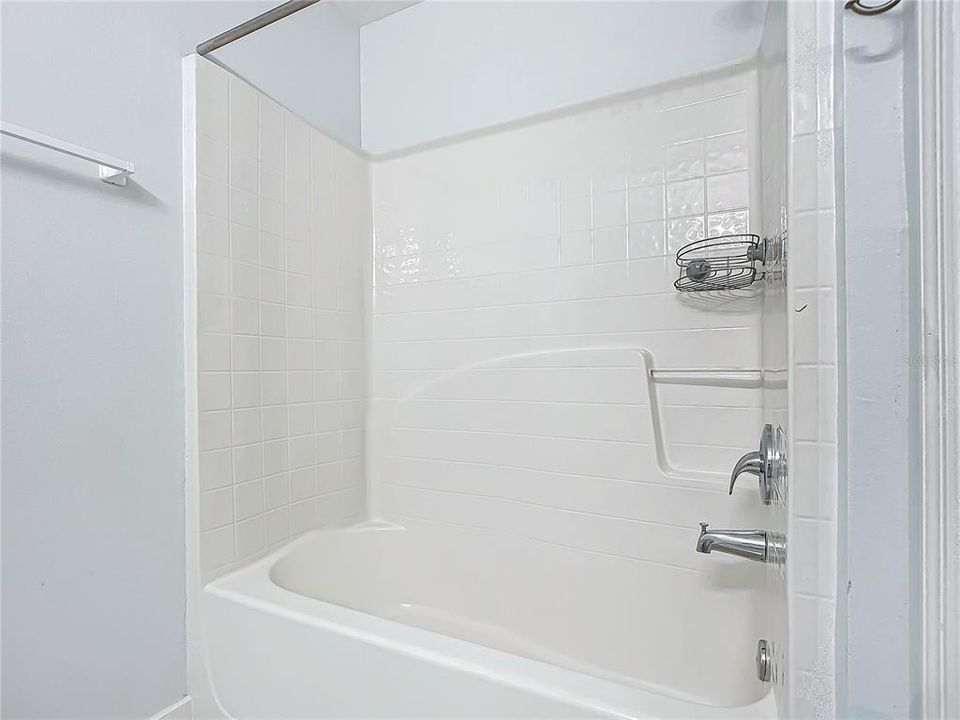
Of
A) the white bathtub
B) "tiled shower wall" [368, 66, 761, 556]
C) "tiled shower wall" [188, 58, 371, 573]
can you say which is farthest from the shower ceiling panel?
the white bathtub

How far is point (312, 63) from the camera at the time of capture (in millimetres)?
2162

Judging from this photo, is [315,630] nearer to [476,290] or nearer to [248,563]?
[248,563]

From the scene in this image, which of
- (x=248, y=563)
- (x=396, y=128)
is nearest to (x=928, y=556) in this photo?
(x=248, y=563)

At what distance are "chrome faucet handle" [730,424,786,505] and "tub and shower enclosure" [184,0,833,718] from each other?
6 cm

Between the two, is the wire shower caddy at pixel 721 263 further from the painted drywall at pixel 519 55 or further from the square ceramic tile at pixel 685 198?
the painted drywall at pixel 519 55

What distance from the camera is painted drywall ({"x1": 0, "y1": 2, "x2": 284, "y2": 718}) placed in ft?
4.14

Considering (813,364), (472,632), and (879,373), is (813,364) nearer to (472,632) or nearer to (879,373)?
(879,373)

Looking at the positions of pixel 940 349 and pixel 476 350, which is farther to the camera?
pixel 476 350

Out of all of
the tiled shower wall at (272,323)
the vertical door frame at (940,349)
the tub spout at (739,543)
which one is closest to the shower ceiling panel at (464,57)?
the tiled shower wall at (272,323)

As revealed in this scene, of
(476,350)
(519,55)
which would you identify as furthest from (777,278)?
(519,55)

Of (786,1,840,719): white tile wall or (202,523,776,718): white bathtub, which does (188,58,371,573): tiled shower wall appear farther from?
(786,1,840,719): white tile wall

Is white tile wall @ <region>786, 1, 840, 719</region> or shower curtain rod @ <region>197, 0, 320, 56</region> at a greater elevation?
shower curtain rod @ <region>197, 0, 320, 56</region>

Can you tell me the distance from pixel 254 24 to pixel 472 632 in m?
1.87

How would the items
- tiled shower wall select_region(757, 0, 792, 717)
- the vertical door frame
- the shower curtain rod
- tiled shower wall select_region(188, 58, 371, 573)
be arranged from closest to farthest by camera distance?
the vertical door frame
tiled shower wall select_region(757, 0, 792, 717)
the shower curtain rod
tiled shower wall select_region(188, 58, 371, 573)
